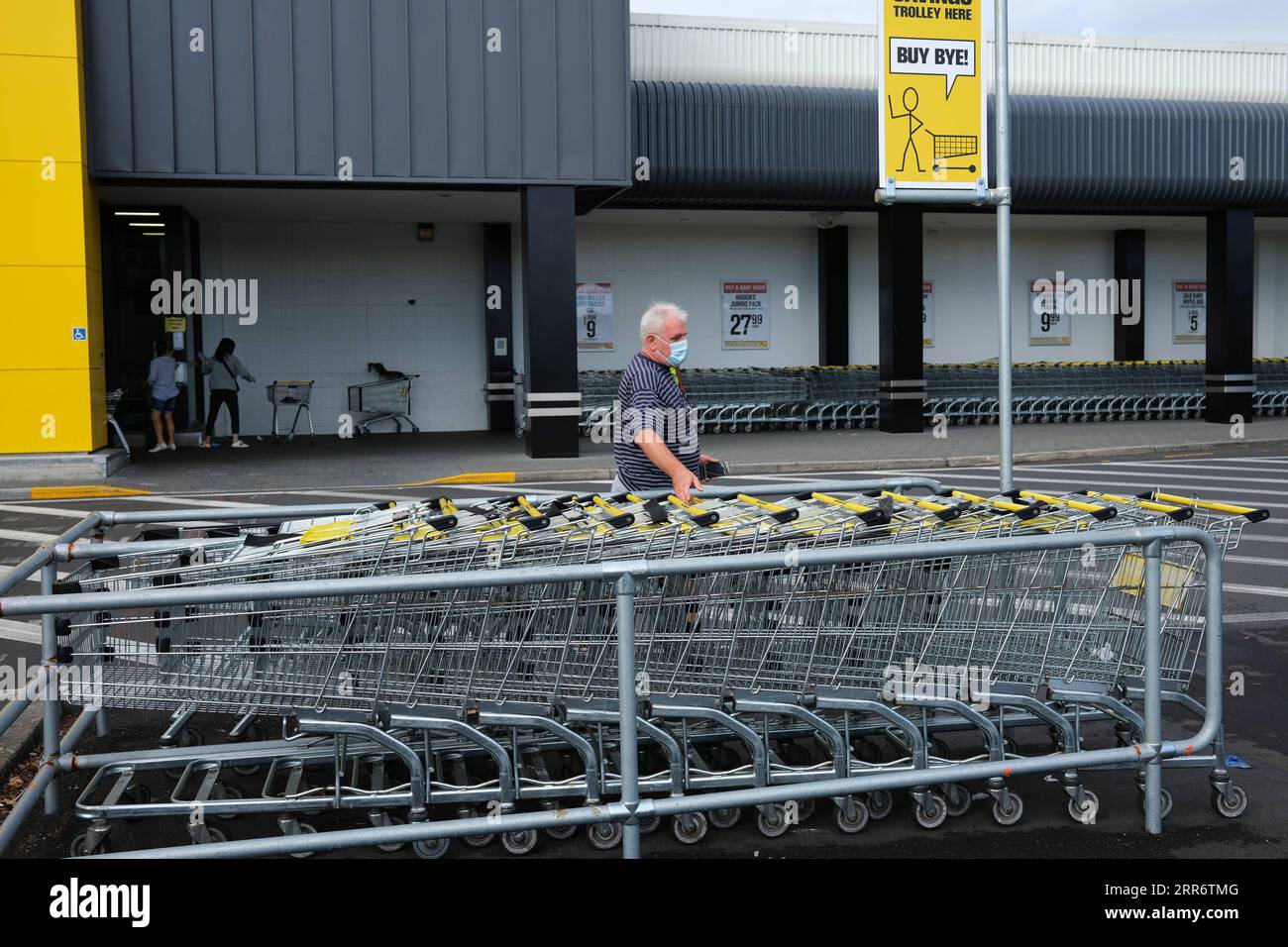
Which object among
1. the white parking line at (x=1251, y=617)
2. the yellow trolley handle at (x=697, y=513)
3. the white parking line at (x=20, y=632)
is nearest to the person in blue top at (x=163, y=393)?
the white parking line at (x=20, y=632)

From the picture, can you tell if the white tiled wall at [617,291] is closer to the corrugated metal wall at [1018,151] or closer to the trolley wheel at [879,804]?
the corrugated metal wall at [1018,151]

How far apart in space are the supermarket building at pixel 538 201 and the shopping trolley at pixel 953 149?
10927 millimetres

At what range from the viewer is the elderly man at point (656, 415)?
651 centimetres

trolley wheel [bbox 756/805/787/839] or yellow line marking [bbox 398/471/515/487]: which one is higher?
yellow line marking [bbox 398/471/515/487]

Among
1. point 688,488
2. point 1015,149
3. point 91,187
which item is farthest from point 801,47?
point 688,488

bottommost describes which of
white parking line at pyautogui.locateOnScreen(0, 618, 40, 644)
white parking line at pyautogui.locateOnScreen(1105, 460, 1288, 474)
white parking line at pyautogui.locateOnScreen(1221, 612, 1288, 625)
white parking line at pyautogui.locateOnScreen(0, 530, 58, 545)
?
white parking line at pyautogui.locateOnScreen(1221, 612, 1288, 625)

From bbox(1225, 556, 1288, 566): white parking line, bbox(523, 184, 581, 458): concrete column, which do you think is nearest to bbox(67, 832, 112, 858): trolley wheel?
bbox(1225, 556, 1288, 566): white parking line

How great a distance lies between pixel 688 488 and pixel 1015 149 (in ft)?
63.2

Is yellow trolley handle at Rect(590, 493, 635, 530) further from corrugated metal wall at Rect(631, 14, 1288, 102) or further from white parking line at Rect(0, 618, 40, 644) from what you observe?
corrugated metal wall at Rect(631, 14, 1288, 102)

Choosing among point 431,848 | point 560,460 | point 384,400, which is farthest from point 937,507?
point 384,400

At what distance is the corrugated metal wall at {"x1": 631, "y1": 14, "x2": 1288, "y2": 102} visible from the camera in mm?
23281

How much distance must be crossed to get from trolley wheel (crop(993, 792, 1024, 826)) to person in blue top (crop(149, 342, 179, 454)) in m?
18.2
